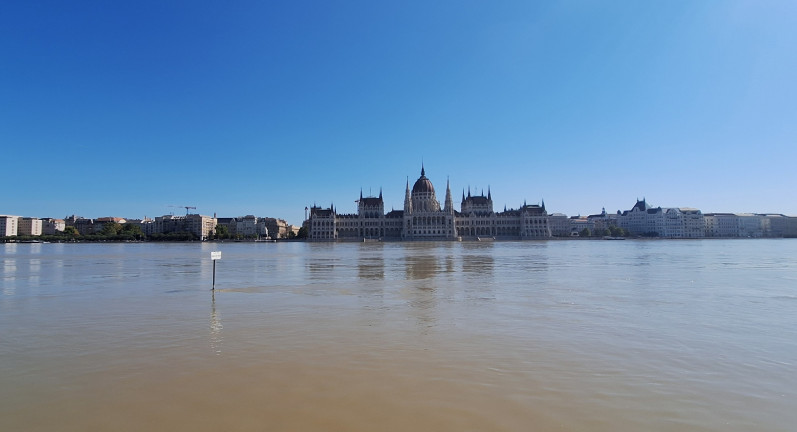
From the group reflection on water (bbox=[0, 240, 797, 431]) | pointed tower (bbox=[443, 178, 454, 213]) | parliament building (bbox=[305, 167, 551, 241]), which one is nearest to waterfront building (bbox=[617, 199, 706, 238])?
parliament building (bbox=[305, 167, 551, 241])

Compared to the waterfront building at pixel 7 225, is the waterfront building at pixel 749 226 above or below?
below

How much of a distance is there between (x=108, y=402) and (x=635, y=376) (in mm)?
7599

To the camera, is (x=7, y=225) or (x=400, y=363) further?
(x=7, y=225)

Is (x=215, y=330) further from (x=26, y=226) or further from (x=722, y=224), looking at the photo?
(x=26, y=226)

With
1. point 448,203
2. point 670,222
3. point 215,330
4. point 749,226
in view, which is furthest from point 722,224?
point 215,330

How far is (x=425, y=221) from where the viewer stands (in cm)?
16600

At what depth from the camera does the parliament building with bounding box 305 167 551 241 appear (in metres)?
166

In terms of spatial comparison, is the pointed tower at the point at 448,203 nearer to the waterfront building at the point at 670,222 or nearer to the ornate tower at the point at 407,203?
the ornate tower at the point at 407,203

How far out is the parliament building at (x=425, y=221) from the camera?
16550cm

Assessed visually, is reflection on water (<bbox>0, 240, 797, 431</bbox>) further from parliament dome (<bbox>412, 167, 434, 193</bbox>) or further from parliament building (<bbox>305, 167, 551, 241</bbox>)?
parliament dome (<bbox>412, 167, 434, 193</bbox>)

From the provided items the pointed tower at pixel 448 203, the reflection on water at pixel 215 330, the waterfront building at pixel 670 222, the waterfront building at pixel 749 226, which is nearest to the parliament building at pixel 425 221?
the pointed tower at pixel 448 203

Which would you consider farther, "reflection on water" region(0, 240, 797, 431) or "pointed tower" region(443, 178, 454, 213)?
"pointed tower" region(443, 178, 454, 213)

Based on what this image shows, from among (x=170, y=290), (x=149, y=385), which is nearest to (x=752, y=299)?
(x=149, y=385)

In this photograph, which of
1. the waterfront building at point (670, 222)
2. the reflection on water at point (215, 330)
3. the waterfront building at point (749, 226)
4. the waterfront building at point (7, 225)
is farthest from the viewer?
the waterfront building at point (749, 226)
